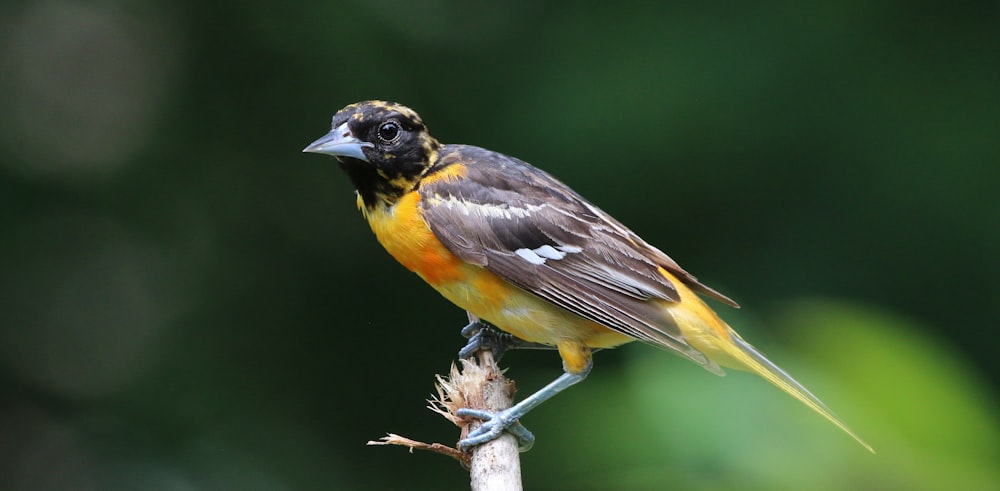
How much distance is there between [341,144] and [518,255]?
0.77 metres

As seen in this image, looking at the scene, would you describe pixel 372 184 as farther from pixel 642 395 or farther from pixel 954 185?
pixel 954 185

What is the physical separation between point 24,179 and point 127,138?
583 mm

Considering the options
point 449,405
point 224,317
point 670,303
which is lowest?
point 224,317

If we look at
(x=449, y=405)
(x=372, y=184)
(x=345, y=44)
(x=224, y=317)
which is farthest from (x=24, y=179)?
(x=449, y=405)

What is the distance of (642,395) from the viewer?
1934 mm

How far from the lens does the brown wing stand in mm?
3654

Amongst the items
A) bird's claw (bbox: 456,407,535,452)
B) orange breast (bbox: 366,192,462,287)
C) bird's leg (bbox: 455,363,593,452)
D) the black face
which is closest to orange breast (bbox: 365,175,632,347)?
orange breast (bbox: 366,192,462,287)

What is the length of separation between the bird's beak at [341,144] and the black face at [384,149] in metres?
0.02

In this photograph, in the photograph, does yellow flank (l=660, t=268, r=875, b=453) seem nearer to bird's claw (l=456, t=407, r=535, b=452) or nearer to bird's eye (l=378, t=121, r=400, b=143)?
bird's claw (l=456, t=407, r=535, b=452)

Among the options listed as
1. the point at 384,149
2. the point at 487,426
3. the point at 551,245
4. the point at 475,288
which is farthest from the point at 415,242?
the point at 487,426

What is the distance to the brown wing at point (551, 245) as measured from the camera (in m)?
3.65

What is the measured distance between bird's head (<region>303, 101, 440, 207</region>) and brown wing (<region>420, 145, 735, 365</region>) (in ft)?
0.35

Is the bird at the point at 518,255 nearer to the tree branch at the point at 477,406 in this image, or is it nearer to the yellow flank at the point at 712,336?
the yellow flank at the point at 712,336

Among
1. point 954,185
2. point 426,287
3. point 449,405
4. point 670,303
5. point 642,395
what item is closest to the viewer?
point 642,395
